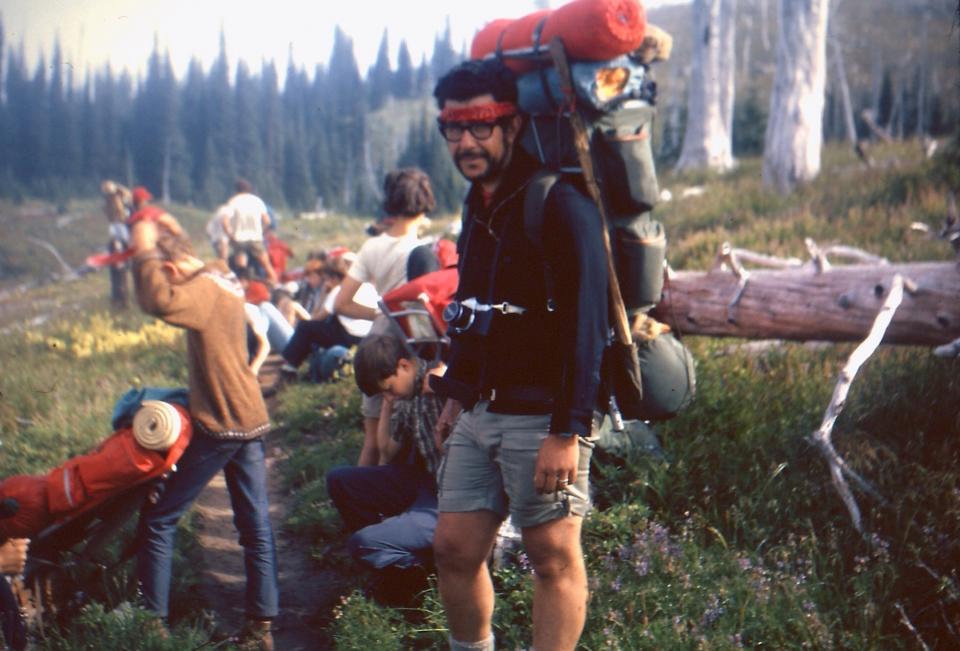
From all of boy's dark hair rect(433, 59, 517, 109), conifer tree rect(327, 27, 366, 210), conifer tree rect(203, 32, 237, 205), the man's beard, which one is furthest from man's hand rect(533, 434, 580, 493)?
conifer tree rect(203, 32, 237, 205)

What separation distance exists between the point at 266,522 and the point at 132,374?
5970 mm

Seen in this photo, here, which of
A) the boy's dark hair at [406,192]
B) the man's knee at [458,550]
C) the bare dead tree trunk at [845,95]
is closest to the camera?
the man's knee at [458,550]

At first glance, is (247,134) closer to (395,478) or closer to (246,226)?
(246,226)

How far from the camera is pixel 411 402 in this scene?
402 cm

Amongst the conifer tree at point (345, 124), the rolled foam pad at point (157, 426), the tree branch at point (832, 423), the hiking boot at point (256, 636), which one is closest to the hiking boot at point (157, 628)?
the hiking boot at point (256, 636)

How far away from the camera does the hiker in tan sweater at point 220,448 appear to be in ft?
12.1

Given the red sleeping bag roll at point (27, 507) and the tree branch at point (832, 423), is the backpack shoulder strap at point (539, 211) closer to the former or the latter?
the tree branch at point (832, 423)

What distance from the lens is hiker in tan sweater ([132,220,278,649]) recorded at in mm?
3688

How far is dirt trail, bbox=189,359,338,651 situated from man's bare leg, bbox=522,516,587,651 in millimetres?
1627

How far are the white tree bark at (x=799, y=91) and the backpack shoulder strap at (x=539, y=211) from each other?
11867mm

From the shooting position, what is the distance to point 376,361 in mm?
3809

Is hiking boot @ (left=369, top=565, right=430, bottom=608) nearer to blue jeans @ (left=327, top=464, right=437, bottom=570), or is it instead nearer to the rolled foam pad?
blue jeans @ (left=327, top=464, right=437, bottom=570)

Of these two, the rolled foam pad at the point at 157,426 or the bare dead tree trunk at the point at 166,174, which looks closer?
the rolled foam pad at the point at 157,426

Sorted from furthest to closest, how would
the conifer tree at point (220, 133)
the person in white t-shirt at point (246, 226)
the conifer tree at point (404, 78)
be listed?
1. the conifer tree at point (404, 78)
2. the conifer tree at point (220, 133)
3. the person in white t-shirt at point (246, 226)
